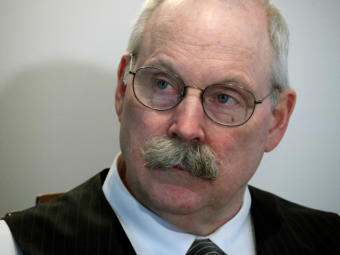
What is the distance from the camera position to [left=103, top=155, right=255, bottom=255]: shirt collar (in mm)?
1107

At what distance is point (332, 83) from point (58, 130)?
4.78 feet

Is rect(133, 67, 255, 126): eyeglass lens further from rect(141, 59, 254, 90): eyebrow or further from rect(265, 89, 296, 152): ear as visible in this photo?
rect(265, 89, 296, 152): ear

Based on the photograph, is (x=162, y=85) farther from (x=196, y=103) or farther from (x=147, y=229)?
(x=147, y=229)

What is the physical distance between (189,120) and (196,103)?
0.21 feet

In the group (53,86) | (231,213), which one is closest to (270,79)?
(231,213)

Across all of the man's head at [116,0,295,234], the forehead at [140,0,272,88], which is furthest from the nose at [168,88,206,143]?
the forehead at [140,0,272,88]

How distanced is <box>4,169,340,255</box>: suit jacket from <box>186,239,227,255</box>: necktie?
0.20 metres

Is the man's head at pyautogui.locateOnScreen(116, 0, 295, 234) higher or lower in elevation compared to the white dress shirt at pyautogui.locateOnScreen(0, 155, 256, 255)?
higher

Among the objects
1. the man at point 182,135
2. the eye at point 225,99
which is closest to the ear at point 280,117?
the man at point 182,135

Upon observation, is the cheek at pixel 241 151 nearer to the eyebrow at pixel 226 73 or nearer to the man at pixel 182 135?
the man at pixel 182 135

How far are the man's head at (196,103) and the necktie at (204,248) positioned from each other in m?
0.08

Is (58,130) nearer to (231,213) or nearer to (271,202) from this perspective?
(231,213)

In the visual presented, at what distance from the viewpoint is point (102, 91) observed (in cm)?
154

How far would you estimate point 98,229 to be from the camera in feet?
3.60
